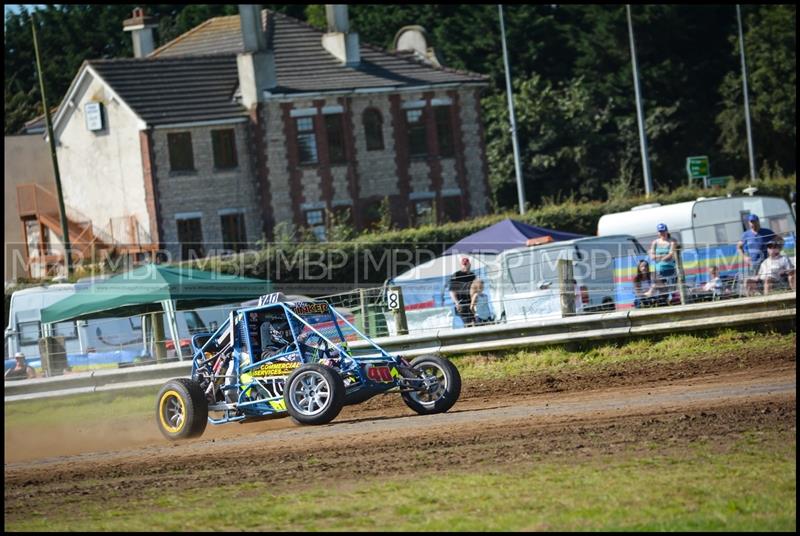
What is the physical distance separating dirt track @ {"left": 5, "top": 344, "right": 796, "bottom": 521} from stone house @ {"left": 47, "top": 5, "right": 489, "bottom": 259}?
2896 centimetres

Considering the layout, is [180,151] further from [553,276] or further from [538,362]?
[538,362]

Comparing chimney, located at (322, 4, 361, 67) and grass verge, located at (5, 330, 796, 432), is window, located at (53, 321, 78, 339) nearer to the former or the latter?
grass verge, located at (5, 330, 796, 432)

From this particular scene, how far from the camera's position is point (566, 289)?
1897 cm

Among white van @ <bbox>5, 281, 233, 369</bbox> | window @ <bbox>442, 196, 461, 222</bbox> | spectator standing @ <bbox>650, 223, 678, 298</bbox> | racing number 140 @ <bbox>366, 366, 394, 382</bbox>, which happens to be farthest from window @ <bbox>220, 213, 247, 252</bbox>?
racing number 140 @ <bbox>366, 366, 394, 382</bbox>

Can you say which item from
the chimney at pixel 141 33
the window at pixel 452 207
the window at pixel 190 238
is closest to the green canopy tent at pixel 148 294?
the window at pixel 190 238

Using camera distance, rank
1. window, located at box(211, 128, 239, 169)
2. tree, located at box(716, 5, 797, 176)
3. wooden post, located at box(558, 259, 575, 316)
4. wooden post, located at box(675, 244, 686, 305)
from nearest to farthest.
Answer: wooden post, located at box(675, 244, 686, 305) < wooden post, located at box(558, 259, 575, 316) < window, located at box(211, 128, 239, 169) < tree, located at box(716, 5, 797, 176)

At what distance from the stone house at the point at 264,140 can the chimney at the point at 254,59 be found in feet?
0.17

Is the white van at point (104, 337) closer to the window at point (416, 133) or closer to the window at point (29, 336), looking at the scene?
the window at point (29, 336)

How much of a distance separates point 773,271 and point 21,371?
1216 centimetres

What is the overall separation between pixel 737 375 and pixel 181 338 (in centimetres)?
994

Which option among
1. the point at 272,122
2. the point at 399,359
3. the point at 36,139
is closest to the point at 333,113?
the point at 272,122

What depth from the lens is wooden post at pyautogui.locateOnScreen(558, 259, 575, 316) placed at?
18875 mm

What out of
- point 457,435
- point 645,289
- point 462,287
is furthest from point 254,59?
point 457,435

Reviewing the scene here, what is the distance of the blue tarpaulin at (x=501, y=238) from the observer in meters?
28.1
